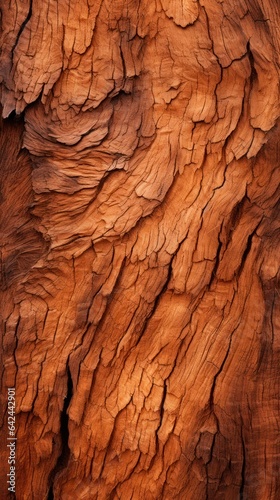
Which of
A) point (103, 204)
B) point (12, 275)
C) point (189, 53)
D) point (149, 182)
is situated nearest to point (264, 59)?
point (189, 53)

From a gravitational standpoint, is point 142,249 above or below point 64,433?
above

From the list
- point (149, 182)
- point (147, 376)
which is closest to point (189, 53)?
point (149, 182)

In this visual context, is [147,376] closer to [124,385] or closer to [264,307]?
[124,385]

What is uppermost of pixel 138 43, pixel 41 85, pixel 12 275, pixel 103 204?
pixel 138 43

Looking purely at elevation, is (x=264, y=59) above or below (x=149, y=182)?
above

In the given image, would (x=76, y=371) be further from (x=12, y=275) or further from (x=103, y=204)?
(x=103, y=204)

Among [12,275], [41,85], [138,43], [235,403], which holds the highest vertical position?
[138,43]

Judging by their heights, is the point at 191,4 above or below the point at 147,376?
above
